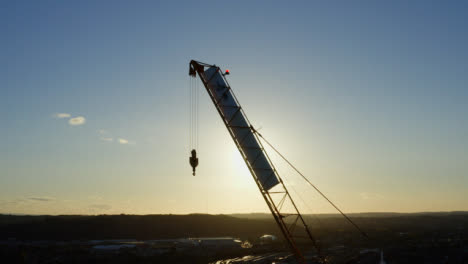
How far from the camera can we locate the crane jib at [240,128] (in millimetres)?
27750

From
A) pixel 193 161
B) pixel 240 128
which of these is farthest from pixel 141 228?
pixel 240 128

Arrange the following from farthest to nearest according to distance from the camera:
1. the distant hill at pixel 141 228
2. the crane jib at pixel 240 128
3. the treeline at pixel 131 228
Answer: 1. the treeline at pixel 131 228
2. the distant hill at pixel 141 228
3. the crane jib at pixel 240 128

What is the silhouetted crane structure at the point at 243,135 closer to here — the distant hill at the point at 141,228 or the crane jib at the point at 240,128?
the crane jib at the point at 240,128

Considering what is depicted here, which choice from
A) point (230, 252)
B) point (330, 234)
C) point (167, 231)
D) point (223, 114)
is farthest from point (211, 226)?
point (223, 114)

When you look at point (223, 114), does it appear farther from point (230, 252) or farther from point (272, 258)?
point (230, 252)

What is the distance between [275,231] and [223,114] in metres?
71.0

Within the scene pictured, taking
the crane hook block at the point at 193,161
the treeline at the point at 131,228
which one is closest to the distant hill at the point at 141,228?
the treeline at the point at 131,228

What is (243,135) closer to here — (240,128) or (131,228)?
(240,128)

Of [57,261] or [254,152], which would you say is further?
[57,261]

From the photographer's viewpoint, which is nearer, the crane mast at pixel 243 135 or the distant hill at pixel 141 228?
the crane mast at pixel 243 135

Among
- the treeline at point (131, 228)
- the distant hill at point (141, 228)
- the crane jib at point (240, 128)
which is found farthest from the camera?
the treeline at point (131, 228)

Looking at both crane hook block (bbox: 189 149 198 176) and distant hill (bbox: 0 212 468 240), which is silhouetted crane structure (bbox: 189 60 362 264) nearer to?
crane hook block (bbox: 189 149 198 176)

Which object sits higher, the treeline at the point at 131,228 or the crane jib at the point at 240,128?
the crane jib at the point at 240,128

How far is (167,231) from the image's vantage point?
290 ft
